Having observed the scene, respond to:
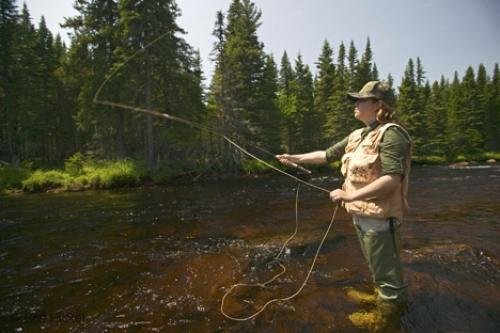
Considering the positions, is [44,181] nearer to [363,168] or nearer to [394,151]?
[363,168]

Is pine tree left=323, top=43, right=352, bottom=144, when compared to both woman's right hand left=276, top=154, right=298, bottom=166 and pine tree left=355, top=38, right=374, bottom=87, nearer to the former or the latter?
pine tree left=355, top=38, right=374, bottom=87

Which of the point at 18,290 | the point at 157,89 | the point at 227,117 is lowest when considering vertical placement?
the point at 18,290

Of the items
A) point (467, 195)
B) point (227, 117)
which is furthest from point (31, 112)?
point (467, 195)

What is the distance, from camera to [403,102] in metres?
47.0

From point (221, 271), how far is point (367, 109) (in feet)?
12.0

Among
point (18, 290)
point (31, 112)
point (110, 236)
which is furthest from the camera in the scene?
point (31, 112)

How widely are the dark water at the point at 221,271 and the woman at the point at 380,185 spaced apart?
752mm

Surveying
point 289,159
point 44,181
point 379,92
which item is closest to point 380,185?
point 379,92

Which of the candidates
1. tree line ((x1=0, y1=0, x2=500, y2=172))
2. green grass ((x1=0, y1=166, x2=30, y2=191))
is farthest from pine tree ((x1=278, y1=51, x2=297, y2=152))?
green grass ((x1=0, y1=166, x2=30, y2=191))

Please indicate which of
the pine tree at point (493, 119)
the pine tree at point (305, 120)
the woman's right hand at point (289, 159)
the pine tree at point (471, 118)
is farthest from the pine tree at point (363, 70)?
the woman's right hand at point (289, 159)

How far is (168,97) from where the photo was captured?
28.0m

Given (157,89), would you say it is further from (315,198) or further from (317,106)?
(317,106)

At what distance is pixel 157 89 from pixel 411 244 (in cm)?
2493

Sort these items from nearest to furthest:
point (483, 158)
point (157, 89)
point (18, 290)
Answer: point (18, 290) → point (157, 89) → point (483, 158)
